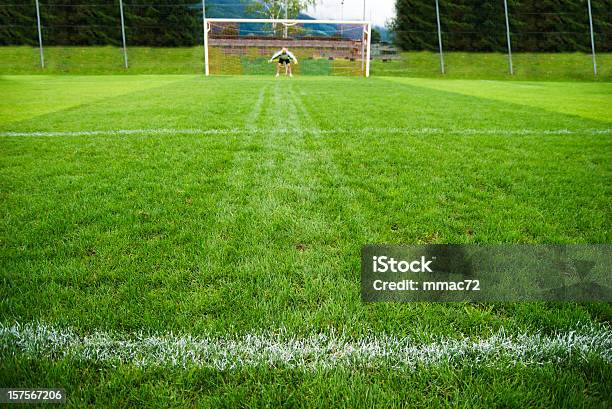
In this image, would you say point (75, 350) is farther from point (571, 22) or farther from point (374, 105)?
point (571, 22)

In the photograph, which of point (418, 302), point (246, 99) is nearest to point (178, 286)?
Result: point (418, 302)

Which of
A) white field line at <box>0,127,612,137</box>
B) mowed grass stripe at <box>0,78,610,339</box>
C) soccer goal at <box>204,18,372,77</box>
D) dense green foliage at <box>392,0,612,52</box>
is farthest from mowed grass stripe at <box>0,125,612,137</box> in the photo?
dense green foliage at <box>392,0,612,52</box>

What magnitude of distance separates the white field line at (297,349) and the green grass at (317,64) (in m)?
28.1

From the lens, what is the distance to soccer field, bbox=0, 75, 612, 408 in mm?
1638

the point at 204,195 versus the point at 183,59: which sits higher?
the point at 183,59

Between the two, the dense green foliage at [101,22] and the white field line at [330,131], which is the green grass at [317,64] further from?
the white field line at [330,131]

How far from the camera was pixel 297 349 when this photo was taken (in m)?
1.79

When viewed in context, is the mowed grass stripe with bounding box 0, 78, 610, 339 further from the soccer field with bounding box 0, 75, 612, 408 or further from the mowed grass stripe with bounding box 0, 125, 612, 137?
the mowed grass stripe with bounding box 0, 125, 612, 137

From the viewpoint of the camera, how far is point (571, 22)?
3050 cm

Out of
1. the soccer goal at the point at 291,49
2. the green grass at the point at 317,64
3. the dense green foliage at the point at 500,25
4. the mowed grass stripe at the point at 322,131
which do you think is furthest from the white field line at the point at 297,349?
the dense green foliage at the point at 500,25

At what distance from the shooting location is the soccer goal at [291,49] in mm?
28031

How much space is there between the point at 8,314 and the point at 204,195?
1.81 meters

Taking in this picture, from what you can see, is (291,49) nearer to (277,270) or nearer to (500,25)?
(500,25)

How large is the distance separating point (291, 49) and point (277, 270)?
29.1 metres
